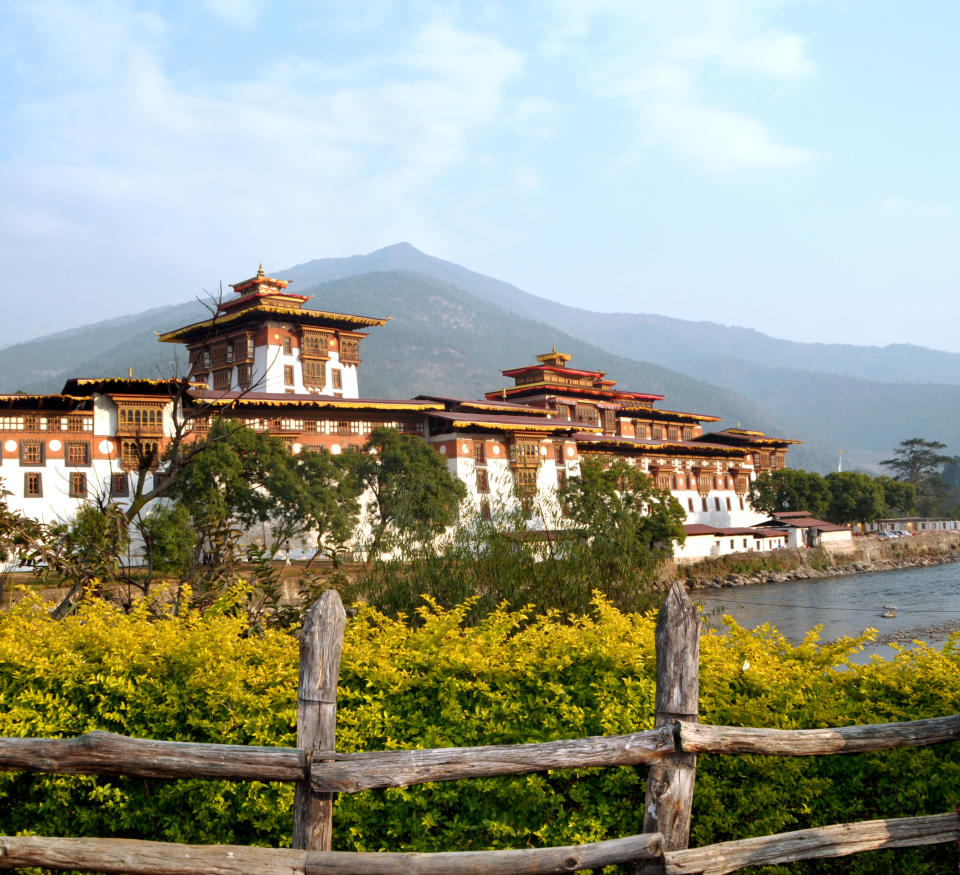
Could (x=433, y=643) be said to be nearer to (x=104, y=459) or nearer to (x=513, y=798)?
(x=513, y=798)

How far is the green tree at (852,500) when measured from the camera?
246ft

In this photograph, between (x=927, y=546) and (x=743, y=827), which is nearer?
(x=743, y=827)

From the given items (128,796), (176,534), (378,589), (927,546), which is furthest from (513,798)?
(927,546)

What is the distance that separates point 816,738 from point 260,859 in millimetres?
3219

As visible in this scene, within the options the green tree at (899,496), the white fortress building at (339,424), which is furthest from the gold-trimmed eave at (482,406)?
the green tree at (899,496)

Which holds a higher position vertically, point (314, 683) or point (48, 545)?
point (48, 545)

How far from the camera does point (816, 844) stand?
5352 millimetres

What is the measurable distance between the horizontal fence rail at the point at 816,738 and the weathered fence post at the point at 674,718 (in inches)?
4.1

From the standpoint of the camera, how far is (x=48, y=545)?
9711mm

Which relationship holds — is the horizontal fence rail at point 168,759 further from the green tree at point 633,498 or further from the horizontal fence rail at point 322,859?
the green tree at point 633,498

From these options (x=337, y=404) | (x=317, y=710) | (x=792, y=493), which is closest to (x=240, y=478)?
(x=337, y=404)

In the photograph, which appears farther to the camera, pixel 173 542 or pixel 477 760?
pixel 173 542

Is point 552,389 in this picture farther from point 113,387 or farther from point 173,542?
point 173,542

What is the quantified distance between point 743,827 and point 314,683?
283 cm
